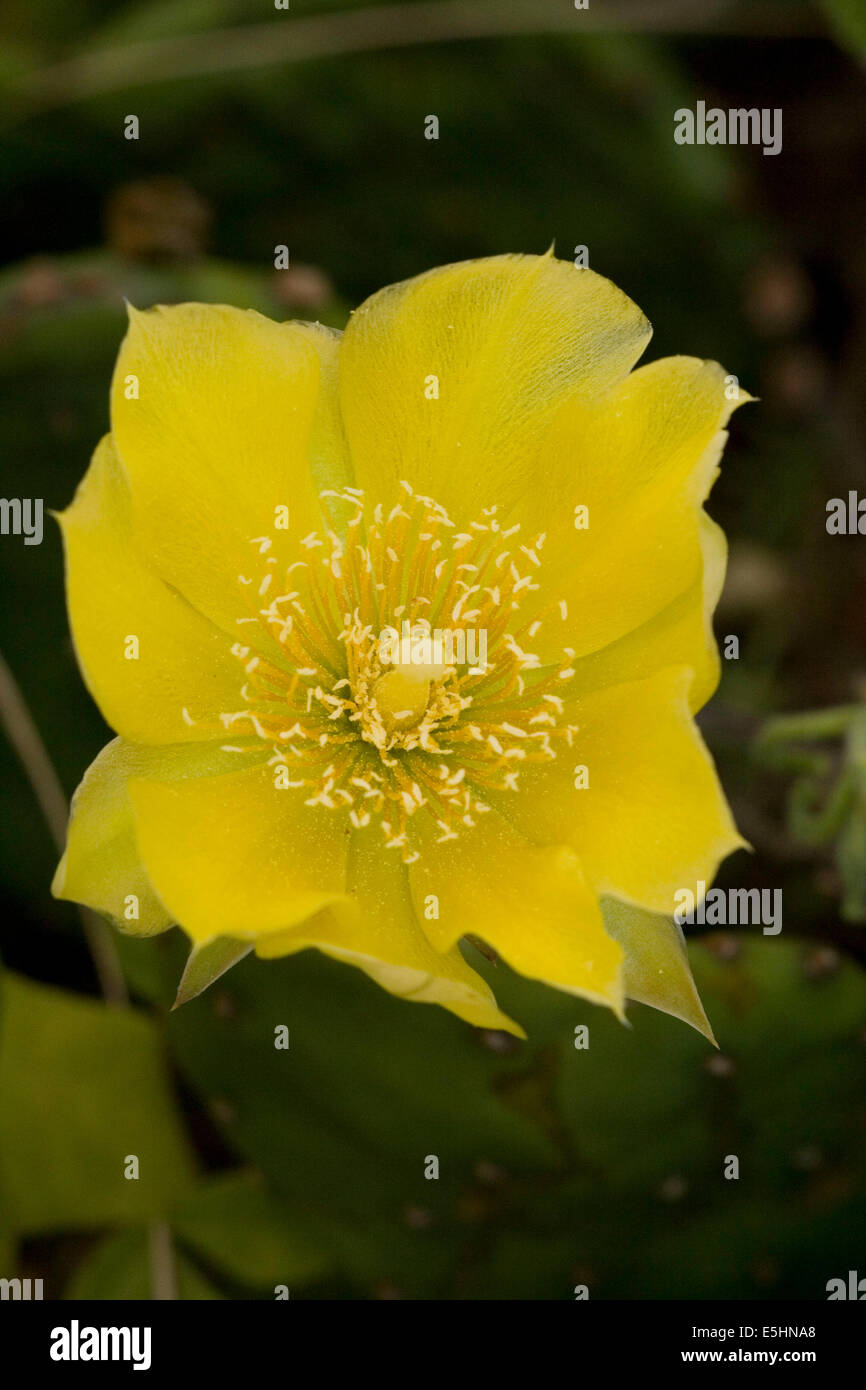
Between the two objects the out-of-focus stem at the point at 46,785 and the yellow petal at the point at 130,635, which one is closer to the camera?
the yellow petal at the point at 130,635

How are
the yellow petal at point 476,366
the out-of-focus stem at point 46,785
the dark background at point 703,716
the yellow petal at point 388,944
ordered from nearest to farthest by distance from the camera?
the yellow petal at point 388,944 → the yellow petal at point 476,366 → the dark background at point 703,716 → the out-of-focus stem at point 46,785

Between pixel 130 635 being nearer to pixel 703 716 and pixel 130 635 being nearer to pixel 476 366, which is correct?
pixel 476 366

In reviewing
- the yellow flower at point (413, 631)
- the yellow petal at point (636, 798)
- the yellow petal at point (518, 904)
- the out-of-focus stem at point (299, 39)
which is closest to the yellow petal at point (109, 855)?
the yellow flower at point (413, 631)

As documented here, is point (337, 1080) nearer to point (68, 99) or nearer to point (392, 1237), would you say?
point (392, 1237)

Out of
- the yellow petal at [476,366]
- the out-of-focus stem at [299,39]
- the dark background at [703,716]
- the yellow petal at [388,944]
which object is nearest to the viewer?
the yellow petal at [388,944]

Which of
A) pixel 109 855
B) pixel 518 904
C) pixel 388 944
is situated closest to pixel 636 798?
pixel 518 904

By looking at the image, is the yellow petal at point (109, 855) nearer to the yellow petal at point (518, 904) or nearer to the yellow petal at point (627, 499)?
the yellow petal at point (518, 904)

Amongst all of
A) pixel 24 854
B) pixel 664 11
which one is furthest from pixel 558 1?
pixel 24 854

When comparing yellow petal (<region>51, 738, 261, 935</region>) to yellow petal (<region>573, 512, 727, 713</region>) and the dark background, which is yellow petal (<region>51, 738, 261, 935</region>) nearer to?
the dark background
